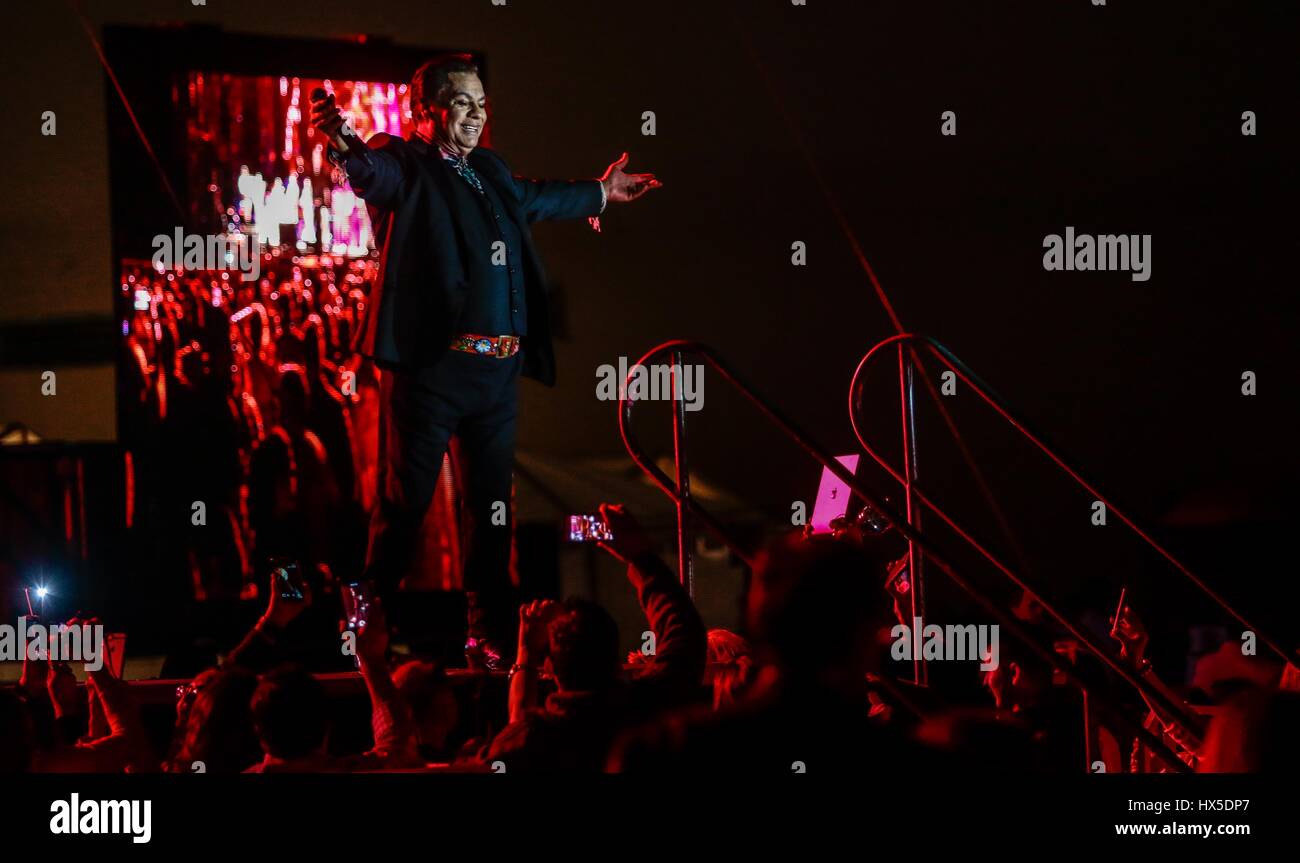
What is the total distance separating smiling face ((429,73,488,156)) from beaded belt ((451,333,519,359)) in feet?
2.09

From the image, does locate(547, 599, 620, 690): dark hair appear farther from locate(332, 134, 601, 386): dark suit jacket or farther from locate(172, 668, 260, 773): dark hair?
locate(332, 134, 601, 386): dark suit jacket

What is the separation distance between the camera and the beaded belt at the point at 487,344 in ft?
14.2

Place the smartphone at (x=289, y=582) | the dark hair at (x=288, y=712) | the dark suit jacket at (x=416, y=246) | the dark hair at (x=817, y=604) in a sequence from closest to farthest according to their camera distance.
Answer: the dark hair at (x=817, y=604) → the dark hair at (x=288, y=712) → the smartphone at (x=289, y=582) → the dark suit jacket at (x=416, y=246)

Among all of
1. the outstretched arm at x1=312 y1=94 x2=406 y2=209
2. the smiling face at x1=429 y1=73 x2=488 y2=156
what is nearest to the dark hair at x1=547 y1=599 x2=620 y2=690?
the outstretched arm at x1=312 y1=94 x2=406 y2=209

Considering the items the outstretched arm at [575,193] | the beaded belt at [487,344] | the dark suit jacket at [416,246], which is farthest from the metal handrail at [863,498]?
the outstretched arm at [575,193]

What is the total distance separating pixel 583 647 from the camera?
2.62m

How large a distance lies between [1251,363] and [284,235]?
639 centimetres

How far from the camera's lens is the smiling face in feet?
14.3

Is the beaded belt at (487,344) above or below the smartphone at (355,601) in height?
above

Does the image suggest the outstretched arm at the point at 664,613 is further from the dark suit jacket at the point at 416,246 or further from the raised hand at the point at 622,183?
the raised hand at the point at 622,183

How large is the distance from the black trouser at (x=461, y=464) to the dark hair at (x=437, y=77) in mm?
856
